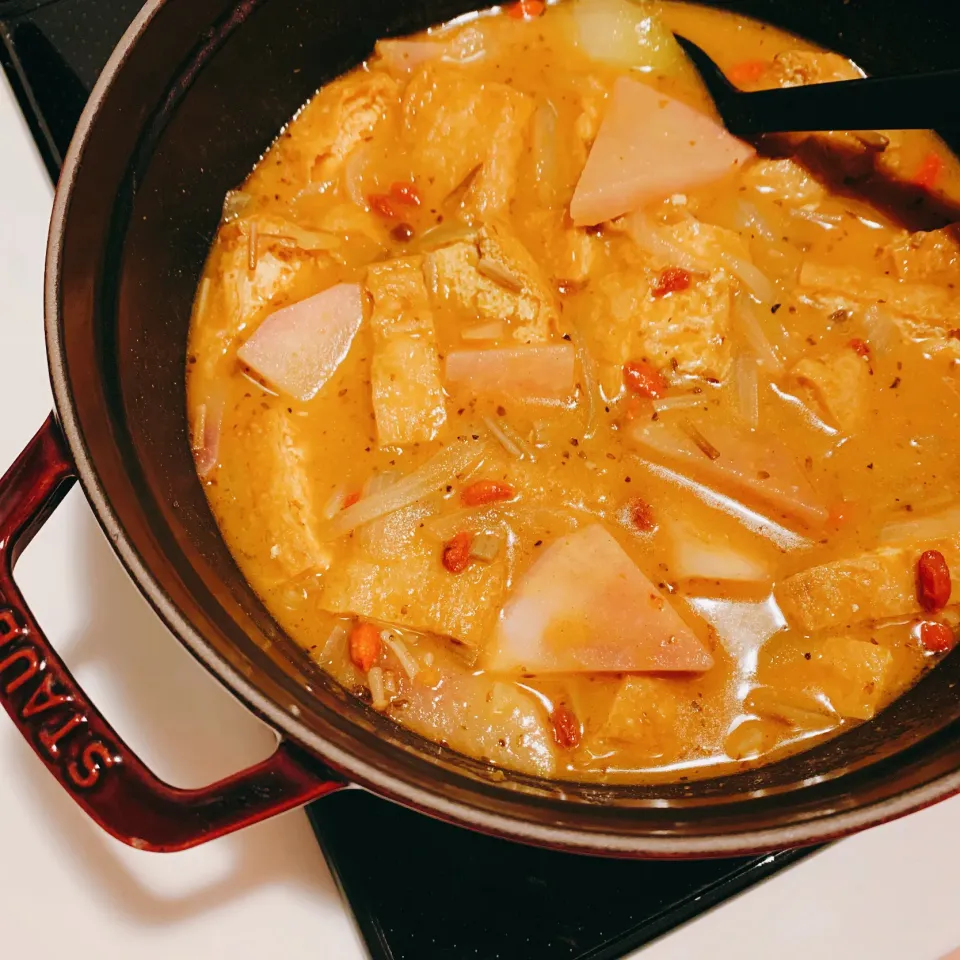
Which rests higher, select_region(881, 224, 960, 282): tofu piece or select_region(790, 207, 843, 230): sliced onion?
select_region(790, 207, 843, 230): sliced onion

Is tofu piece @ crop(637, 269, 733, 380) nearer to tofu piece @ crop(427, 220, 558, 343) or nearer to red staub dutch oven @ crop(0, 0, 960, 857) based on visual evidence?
tofu piece @ crop(427, 220, 558, 343)

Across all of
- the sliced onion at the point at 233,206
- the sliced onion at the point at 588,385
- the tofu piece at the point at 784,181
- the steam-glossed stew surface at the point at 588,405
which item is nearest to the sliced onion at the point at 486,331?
the steam-glossed stew surface at the point at 588,405

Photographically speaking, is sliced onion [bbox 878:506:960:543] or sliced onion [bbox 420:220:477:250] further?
sliced onion [bbox 420:220:477:250]

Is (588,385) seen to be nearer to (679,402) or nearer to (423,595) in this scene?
(679,402)

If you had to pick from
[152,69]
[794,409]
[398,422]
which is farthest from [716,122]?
[152,69]

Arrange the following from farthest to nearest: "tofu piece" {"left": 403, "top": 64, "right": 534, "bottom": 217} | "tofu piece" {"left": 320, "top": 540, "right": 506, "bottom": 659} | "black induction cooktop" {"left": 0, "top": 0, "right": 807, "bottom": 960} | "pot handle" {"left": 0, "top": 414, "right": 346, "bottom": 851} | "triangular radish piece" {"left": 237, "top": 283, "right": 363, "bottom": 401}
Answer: "tofu piece" {"left": 403, "top": 64, "right": 534, "bottom": 217}
"triangular radish piece" {"left": 237, "top": 283, "right": 363, "bottom": 401}
"tofu piece" {"left": 320, "top": 540, "right": 506, "bottom": 659}
"black induction cooktop" {"left": 0, "top": 0, "right": 807, "bottom": 960}
"pot handle" {"left": 0, "top": 414, "right": 346, "bottom": 851}

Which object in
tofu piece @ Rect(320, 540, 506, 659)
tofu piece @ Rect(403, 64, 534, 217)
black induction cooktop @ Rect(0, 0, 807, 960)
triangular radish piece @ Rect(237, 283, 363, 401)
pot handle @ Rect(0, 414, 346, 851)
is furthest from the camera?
tofu piece @ Rect(403, 64, 534, 217)

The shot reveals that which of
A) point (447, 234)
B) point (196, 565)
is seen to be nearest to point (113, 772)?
point (196, 565)

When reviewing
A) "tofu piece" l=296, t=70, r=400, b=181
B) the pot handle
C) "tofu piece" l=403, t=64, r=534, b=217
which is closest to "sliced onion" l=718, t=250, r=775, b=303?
"tofu piece" l=403, t=64, r=534, b=217
